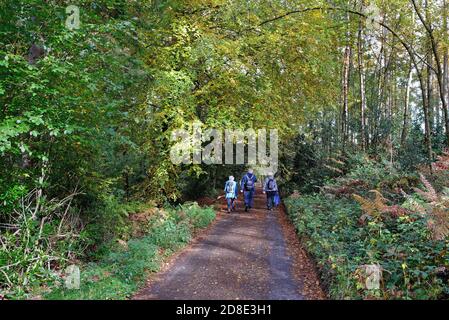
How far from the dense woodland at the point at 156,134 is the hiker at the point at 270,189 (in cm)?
236

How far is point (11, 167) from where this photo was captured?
6.71 m

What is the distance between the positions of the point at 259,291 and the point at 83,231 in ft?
13.5

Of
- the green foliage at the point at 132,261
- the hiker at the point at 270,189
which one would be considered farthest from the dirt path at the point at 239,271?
the hiker at the point at 270,189

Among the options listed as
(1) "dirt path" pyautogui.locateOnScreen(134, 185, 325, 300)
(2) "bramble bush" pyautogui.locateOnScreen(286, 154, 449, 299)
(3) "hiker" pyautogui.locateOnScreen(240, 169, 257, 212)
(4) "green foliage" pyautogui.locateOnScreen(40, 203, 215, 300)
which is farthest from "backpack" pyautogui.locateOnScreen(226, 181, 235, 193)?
(2) "bramble bush" pyautogui.locateOnScreen(286, 154, 449, 299)

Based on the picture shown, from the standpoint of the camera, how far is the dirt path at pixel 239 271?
235 inches

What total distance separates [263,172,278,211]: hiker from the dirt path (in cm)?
478

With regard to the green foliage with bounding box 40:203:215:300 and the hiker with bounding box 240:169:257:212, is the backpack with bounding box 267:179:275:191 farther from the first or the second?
the green foliage with bounding box 40:203:215:300

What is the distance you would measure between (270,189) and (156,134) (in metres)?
6.36

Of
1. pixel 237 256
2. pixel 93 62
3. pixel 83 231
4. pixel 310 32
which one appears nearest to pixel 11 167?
pixel 83 231

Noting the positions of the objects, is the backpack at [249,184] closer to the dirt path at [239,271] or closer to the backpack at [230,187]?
the backpack at [230,187]

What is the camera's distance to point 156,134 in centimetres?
1271

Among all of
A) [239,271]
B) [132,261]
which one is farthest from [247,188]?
[132,261]

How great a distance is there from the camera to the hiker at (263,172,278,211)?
15.9 m
